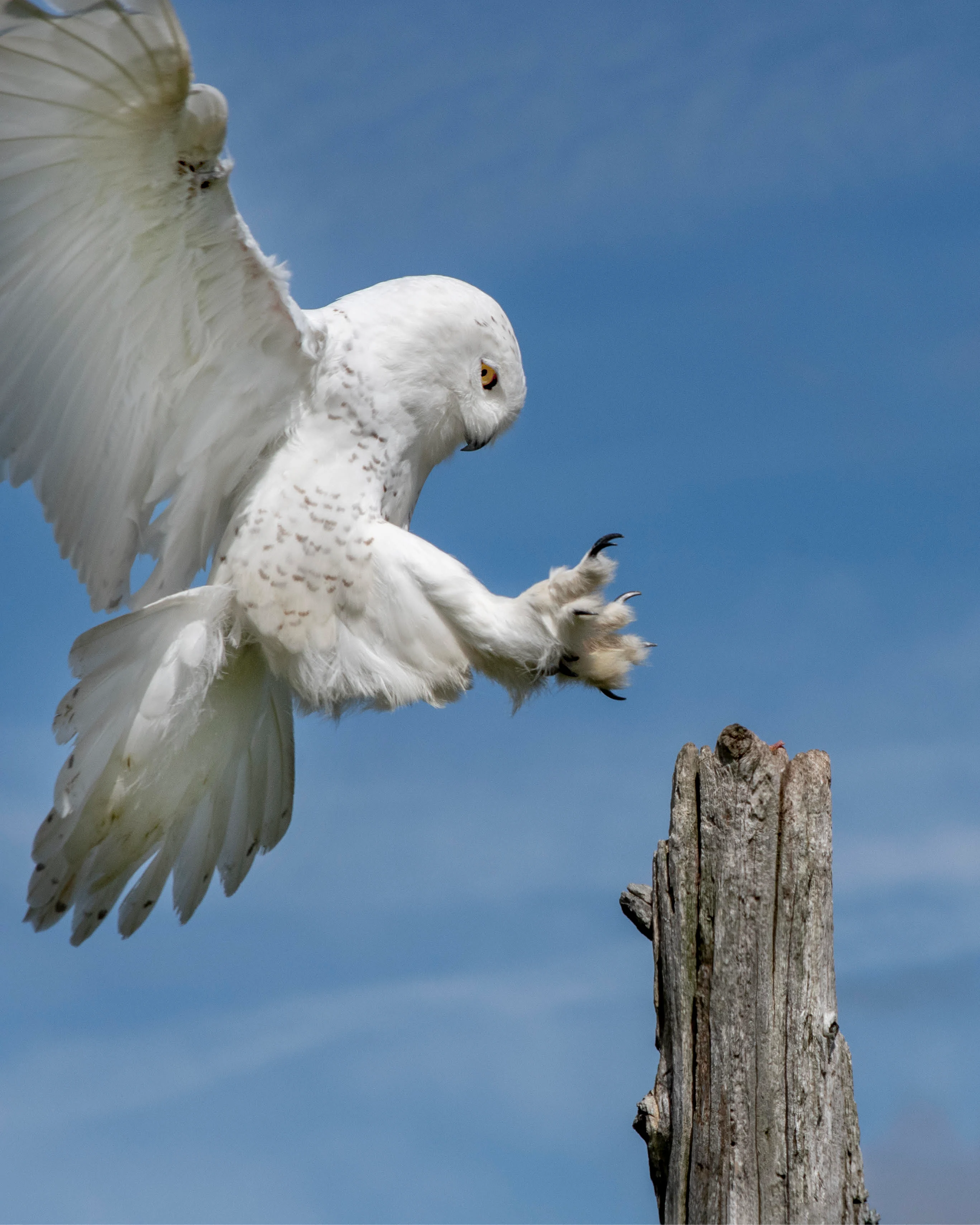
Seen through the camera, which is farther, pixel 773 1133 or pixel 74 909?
pixel 74 909

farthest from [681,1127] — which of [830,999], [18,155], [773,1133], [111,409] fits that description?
[18,155]

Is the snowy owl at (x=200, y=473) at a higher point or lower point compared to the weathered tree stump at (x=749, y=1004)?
higher

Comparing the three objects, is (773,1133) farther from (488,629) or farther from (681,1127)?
(488,629)

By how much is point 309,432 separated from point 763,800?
191cm

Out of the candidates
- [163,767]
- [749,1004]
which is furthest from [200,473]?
[749,1004]

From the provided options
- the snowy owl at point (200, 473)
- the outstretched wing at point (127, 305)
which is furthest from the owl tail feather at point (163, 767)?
the outstretched wing at point (127, 305)

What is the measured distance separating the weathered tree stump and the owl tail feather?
5.41ft

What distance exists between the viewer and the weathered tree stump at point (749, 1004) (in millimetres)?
3645

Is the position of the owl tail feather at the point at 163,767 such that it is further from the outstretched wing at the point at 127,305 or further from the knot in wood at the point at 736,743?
the knot in wood at the point at 736,743

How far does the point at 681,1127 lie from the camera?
3.75 metres

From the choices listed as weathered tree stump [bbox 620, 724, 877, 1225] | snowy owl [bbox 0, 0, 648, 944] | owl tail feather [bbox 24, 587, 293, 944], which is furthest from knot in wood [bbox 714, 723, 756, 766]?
owl tail feather [bbox 24, 587, 293, 944]

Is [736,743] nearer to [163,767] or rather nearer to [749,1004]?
[749,1004]

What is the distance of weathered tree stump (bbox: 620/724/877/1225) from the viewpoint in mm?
3645

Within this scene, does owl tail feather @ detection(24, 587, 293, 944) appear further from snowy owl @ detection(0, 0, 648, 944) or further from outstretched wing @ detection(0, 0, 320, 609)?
outstretched wing @ detection(0, 0, 320, 609)
